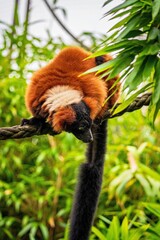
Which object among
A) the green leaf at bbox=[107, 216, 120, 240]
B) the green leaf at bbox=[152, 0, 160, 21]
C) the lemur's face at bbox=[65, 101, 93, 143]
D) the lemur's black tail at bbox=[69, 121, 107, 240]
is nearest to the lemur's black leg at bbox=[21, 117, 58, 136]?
the lemur's face at bbox=[65, 101, 93, 143]

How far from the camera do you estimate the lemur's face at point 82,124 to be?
206 centimetres

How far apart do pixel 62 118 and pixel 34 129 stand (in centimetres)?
14

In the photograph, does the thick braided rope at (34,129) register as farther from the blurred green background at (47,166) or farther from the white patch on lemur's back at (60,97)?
the blurred green background at (47,166)

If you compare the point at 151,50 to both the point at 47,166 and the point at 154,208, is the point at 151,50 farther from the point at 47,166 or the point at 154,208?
the point at 47,166

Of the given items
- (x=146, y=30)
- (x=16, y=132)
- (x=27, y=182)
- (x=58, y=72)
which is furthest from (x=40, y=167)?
(x=146, y=30)

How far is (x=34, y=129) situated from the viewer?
205 cm

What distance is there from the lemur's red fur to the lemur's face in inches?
0.9

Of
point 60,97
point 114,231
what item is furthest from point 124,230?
point 60,97

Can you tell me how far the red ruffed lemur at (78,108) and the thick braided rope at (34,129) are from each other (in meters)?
0.06

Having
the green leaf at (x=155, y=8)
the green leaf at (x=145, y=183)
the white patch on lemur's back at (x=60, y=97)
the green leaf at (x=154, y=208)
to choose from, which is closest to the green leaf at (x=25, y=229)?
the green leaf at (x=145, y=183)

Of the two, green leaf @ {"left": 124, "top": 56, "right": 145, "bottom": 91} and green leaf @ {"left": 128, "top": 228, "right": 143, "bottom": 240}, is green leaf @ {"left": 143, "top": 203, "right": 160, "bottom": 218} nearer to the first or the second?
green leaf @ {"left": 128, "top": 228, "right": 143, "bottom": 240}

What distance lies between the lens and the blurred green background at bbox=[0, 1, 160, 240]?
10.9 feet

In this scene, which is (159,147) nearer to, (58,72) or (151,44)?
(58,72)

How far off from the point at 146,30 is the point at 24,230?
88.4 inches
